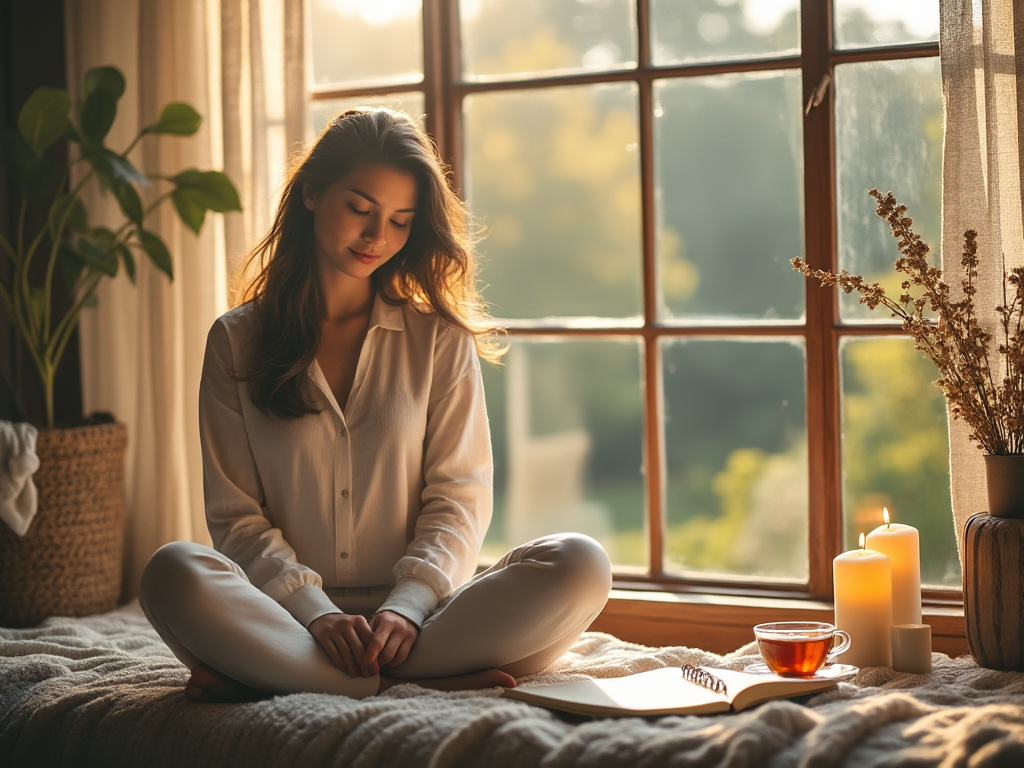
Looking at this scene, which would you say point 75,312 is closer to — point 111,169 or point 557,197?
point 111,169

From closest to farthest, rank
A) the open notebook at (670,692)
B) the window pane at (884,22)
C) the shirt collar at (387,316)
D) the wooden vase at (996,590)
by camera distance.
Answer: the open notebook at (670,692) < the wooden vase at (996,590) < the shirt collar at (387,316) < the window pane at (884,22)

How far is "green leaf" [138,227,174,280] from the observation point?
240 cm

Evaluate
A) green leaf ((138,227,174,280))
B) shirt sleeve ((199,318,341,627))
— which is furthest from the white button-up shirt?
green leaf ((138,227,174,280))

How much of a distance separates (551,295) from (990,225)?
1.03m

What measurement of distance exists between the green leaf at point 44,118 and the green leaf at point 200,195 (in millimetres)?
287

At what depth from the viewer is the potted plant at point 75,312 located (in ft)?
7.80

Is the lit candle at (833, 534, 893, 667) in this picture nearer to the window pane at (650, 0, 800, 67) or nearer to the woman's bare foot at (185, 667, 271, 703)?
the woman's bare foot at (185, 667, 271, 703)

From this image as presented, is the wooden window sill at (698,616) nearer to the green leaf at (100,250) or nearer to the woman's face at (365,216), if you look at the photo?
the woman's face at (365,216)

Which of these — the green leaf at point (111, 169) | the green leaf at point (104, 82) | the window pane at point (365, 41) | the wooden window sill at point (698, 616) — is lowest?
the wooden window sill at point (698, 616)

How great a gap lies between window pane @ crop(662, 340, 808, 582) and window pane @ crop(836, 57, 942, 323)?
0.24 m

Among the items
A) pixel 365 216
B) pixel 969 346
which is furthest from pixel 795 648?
pixel 365 216

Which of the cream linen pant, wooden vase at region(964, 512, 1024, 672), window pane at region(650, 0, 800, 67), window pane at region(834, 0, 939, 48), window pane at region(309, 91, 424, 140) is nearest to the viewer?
the cream linen pant

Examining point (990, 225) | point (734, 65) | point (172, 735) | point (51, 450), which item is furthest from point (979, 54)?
point (51, 450)

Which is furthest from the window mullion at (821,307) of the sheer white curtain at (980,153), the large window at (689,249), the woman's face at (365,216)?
the woman's face at (365,216)
